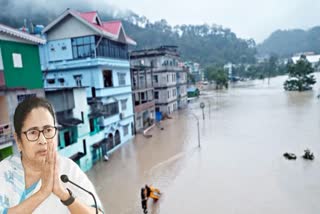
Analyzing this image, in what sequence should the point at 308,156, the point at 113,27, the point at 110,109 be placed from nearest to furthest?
the point at 308,156 → the point at 110,109 → the point at 113,27

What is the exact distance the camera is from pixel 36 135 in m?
1.41

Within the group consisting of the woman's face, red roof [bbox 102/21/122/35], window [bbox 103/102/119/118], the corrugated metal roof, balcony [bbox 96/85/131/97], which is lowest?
window [bbox 103/102/119/118]

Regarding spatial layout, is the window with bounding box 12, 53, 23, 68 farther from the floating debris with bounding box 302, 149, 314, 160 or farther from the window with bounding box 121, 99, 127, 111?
the floating debris with bounding box 302, 149, 314, 160

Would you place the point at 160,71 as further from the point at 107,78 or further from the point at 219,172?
the point at 219,172

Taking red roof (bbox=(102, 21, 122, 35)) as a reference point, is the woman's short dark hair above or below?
below

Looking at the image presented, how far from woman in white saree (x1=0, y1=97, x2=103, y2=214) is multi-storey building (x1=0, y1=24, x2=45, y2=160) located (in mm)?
7963

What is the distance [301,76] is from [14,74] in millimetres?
53823

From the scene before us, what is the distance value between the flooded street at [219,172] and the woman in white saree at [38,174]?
8.61m

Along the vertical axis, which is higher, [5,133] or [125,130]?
[5,133]

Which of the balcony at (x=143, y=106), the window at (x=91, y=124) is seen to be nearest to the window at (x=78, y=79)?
the window at (x=91, y=124)

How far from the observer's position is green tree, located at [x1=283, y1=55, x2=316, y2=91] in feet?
160

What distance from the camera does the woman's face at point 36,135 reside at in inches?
54.3

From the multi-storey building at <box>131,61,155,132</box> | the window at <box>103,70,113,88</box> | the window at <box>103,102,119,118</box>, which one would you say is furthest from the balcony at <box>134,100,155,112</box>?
the window at <box>103,70,113,88</box>

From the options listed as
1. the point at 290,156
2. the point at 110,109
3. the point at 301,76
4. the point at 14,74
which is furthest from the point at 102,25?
the point at 301,76
